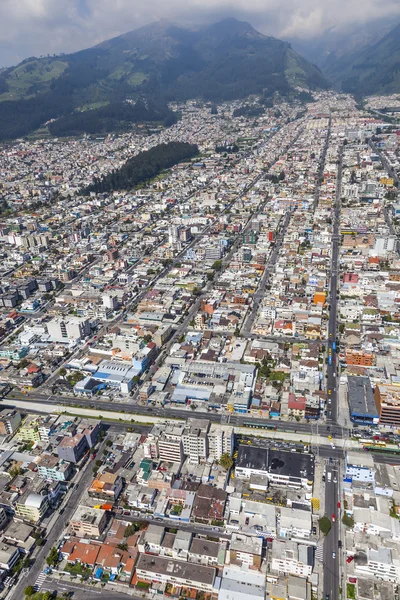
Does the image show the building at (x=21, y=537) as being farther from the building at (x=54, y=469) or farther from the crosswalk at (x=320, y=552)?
the crosswalk at (x=320, y=552)

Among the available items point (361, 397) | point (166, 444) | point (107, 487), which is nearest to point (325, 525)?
point (166, 444)

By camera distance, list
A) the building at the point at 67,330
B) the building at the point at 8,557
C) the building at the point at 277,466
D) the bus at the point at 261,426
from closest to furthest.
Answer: the building at the point at 8,557 → the building at the point at 277,466 → the bus at the point at 261,426 → the building at the point at 67,330

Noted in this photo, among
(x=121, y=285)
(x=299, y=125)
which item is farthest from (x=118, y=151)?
(x=121, y=285)

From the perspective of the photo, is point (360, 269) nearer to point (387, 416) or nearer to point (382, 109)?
point (387, 416)

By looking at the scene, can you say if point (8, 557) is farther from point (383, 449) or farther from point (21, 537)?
point (383, 449)

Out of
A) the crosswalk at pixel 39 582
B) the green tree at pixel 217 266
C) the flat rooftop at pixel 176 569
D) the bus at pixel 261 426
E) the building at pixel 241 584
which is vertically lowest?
the crosswalk at pixel 39 582

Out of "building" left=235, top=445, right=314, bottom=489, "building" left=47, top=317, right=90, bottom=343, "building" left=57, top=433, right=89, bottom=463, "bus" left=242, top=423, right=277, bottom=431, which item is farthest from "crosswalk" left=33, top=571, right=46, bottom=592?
"building" left=47, top=317, right=90, bottom=343

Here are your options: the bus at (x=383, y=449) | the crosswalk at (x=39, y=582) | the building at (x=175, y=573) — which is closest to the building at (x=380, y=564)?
the bus at (x=383, y=449)
